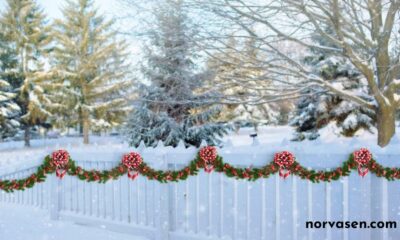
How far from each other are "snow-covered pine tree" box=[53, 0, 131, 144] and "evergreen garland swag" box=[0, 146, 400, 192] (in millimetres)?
19362

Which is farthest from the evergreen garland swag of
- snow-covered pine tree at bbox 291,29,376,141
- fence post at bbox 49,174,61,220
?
snow-covered pine tree at bbox 291,29,376,141

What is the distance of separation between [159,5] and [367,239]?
5723 mm

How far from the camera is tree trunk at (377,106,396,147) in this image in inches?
306

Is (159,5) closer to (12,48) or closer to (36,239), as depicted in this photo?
(36,239)

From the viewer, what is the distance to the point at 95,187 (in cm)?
588

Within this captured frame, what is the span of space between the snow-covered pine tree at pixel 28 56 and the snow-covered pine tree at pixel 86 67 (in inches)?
62.6

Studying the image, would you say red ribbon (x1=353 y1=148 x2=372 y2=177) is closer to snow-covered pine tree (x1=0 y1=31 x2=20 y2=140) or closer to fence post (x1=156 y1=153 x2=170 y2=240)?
fence post (x1=156 y1=153 x2=170 y2=240)

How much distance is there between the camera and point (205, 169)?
477 cm

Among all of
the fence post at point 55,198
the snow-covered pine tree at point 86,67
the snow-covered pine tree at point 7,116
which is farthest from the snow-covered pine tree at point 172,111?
the snow-covered pine tree at point 7,116

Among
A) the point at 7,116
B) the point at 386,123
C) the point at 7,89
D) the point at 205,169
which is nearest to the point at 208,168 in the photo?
the point at 205,169

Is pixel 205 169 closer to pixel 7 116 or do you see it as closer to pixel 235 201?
pixel 235 201

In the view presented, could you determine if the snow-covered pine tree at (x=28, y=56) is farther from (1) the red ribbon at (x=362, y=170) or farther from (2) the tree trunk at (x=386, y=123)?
(1) the red ribbon at (x=362, y=170)

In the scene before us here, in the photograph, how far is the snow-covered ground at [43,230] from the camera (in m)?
5.32

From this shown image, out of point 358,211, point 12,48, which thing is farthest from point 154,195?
point 12,48
